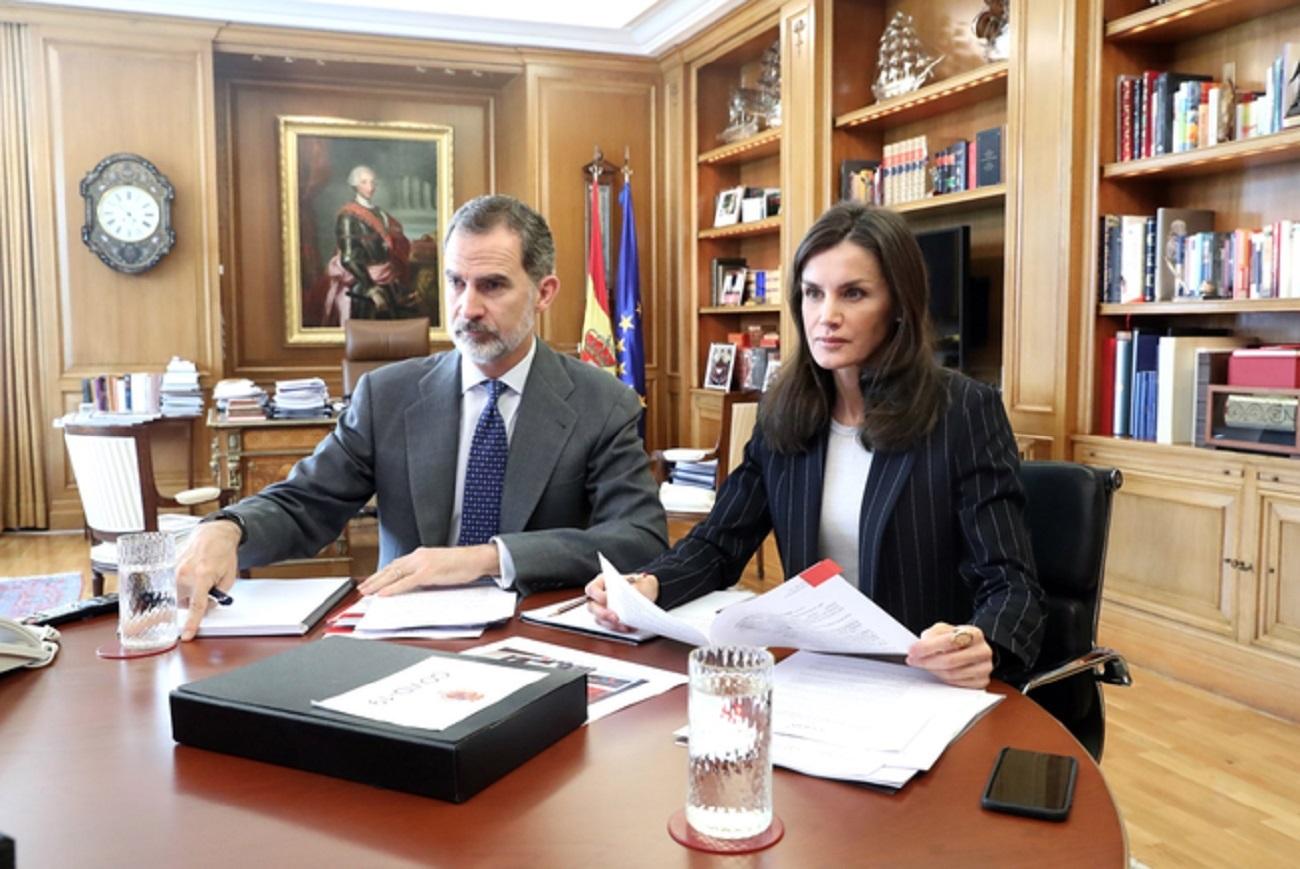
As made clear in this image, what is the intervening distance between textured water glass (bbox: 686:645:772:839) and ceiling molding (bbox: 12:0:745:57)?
5472mm

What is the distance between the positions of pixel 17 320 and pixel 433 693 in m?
5.93

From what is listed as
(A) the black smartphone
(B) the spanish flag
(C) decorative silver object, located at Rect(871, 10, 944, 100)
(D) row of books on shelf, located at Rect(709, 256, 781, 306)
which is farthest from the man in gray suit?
(B) the spanish flag

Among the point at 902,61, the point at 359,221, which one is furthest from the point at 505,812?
the point at 359,221

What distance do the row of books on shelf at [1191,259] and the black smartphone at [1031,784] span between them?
270 cm

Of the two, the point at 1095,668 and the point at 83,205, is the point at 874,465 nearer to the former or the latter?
the point at 1095,668

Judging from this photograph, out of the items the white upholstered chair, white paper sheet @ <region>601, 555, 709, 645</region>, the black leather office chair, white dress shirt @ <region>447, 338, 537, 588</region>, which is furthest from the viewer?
the white upholstered chair

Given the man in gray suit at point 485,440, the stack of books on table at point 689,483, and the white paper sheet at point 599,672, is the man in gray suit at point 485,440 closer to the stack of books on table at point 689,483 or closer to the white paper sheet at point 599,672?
the white paper sheet at point 599,672

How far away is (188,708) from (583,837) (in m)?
0.42

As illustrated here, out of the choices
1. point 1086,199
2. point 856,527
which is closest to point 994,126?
point 1086,199

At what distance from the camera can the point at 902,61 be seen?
15.9 ft

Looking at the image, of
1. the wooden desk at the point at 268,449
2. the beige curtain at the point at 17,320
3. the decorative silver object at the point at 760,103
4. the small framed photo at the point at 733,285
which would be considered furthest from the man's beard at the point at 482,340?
the beige curtain at the point at 17,320

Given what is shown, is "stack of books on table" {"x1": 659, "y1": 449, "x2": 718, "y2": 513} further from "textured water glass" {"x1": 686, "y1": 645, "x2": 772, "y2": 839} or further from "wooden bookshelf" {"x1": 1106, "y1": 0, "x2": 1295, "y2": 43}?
"textured water glass" {"x1": 686, "y1": 645, "x2": 772, "y2": 839}

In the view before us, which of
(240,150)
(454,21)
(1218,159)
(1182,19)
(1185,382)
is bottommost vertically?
(1185,382)

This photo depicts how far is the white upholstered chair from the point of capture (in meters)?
3.48
